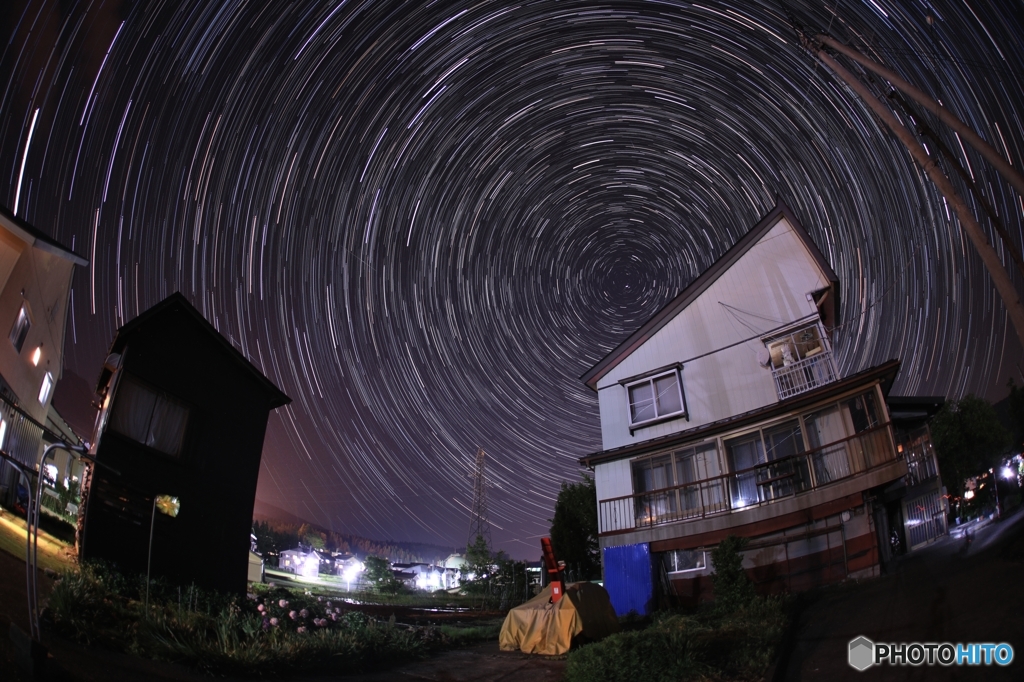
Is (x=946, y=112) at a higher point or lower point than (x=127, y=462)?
higher

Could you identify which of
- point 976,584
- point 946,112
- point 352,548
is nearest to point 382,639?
point 976,584

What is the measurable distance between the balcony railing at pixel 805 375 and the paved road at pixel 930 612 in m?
6.63

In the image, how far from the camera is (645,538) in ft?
59.9

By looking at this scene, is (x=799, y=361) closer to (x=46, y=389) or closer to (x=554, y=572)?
(x=554, y=572)

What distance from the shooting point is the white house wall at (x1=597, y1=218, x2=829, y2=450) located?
763 inches

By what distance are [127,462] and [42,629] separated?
7150 mm

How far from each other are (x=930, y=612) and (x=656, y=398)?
1325 cm

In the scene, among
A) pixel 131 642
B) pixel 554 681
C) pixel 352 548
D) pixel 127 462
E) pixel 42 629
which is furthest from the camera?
pixel 352 548

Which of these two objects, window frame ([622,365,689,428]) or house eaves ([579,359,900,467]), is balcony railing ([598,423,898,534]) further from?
window frame ([622,365,689,428])

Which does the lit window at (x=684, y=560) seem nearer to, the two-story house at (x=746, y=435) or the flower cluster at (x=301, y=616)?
the two-story house at (x=746, y=435)

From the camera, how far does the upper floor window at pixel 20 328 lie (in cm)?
1986

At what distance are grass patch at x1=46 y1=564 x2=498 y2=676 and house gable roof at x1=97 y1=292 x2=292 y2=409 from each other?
6060 millimetres

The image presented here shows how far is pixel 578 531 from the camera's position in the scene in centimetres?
3055

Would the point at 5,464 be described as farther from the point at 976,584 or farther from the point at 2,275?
the point at 976,584
